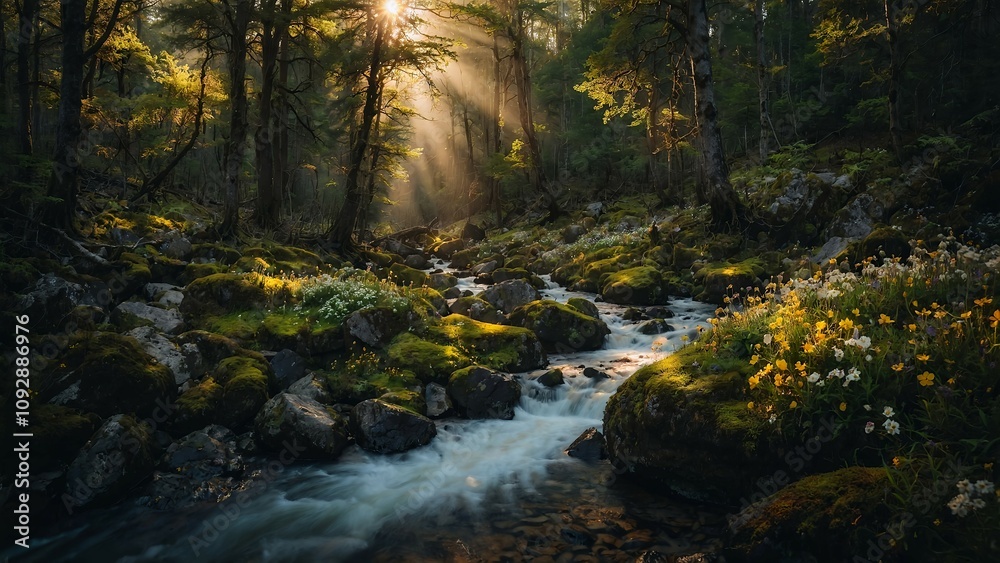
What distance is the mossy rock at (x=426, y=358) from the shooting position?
9750 mm

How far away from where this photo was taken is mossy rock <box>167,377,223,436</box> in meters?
7.50

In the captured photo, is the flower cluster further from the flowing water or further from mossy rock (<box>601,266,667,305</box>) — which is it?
mossy rock (<box>601,266,667,305</box>)

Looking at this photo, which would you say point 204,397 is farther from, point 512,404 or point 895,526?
point 895,526

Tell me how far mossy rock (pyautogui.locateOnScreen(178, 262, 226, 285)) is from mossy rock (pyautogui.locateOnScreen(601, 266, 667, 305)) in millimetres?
11326

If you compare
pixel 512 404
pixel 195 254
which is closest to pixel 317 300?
pixel 512 404

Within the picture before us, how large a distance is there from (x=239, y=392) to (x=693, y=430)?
638cm

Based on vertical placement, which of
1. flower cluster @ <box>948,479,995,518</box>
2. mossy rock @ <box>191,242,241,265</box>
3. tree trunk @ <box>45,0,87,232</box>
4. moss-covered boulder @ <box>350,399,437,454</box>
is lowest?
moss-covered boulder @ <box>350,399,437,454</box>

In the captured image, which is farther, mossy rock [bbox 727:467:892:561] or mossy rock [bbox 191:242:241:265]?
mossy rock [bbox 191:242:241:265]

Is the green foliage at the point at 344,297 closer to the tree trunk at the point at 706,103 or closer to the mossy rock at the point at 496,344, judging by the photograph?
the mossy rock at the point at 496,344

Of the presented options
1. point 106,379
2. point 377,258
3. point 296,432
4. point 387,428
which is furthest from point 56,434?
point 377,258

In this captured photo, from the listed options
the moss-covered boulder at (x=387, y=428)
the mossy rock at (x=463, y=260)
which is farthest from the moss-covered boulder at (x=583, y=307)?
the mossy rock at (x=463, y=260)

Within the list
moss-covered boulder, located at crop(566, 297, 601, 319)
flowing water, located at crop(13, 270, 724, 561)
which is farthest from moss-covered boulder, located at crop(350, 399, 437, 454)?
moss-covered boulder, located at crop(566, 297, 601, 319)

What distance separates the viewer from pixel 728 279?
1507 cm

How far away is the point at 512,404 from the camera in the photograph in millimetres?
9125
